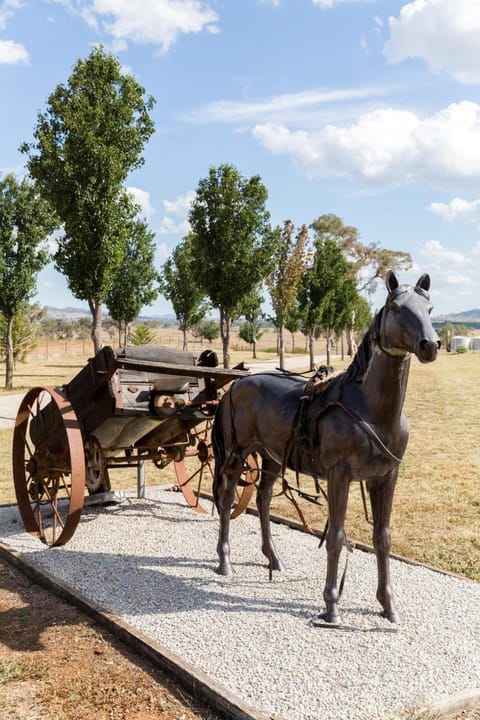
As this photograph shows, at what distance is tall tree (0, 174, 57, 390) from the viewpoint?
2236cm

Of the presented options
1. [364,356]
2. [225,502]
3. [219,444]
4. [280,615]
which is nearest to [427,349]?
[364,356]

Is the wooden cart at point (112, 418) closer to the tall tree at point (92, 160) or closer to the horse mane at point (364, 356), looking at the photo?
the horse mane at point (364, 356)

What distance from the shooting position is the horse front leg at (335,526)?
4383 millimetres

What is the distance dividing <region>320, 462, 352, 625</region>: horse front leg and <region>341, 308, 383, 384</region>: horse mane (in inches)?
24.4

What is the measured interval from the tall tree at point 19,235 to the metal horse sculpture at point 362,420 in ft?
63.4

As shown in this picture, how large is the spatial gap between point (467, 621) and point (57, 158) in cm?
1553

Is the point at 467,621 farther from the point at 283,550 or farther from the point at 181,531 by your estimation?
the point at 181,531

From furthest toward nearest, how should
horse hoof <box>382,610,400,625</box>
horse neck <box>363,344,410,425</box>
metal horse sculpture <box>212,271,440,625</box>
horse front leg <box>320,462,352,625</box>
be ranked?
horse hoof <box>382,610,400,625</box> → horse front leg <box>320,462,352,625</box> → horse neck <box>363,344,410,425</box> → metal horse sculpture <box>212,271,440,625</box>

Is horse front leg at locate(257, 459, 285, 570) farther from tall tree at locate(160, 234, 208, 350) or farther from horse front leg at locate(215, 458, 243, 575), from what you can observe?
tall tree at locate(160, 234, 208, 350)

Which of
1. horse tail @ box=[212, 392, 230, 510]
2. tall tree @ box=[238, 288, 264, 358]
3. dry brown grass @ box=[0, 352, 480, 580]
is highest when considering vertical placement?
tall tree @ box=[238, 288, 264, 358]

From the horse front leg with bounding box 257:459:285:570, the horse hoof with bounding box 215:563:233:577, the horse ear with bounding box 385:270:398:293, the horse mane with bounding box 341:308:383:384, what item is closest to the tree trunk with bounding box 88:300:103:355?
the horse front leg with bounding box 257:459:285:570

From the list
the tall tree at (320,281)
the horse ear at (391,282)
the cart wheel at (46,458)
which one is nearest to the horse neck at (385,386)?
the horse ear at (391,282)

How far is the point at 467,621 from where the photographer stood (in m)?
4.51

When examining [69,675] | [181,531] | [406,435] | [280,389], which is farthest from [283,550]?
[69,675]
